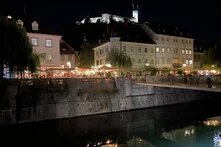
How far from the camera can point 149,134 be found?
115 ft

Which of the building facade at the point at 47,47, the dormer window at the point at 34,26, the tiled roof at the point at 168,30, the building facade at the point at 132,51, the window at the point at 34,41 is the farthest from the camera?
the tiled roof at the point at 168,30

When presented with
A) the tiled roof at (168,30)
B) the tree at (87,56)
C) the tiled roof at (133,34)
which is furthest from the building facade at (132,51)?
the tiled roof at (168,30)

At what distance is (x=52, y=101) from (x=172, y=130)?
49.6 feet

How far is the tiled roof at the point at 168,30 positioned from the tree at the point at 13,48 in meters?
49.1

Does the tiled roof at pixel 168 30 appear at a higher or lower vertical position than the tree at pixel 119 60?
higher

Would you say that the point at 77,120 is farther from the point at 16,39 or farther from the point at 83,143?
the point at 16,39

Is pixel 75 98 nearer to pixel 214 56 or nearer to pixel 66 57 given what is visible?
pixel 66 57

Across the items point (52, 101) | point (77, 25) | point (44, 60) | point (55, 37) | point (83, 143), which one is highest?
point (77, 25)

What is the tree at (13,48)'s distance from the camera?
36.5 metres

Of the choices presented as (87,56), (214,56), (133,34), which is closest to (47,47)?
(87,56)

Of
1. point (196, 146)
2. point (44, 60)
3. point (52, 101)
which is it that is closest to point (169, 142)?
point (196, 146)

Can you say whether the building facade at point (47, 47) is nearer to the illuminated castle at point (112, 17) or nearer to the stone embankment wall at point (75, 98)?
the stone embankment wall at point (75, 98)

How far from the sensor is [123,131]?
35.8 m

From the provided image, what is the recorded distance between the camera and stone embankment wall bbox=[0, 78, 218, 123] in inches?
1451
